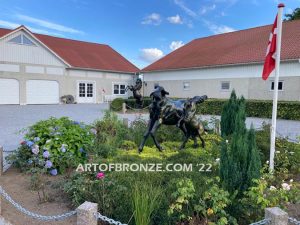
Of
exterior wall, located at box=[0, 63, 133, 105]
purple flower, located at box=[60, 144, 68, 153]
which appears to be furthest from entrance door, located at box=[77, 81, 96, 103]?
purple flower, located at box=[60, 144, 68, 153]

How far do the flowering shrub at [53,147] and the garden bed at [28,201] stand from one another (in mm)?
255

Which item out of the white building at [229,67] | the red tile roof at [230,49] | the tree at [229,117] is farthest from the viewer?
the red tile roof at [230,49]

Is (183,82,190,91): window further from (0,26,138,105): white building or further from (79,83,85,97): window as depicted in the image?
(79,83,85,97): window

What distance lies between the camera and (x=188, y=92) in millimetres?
21375

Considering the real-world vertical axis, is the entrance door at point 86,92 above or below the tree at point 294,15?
below

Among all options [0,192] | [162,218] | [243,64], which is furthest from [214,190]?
[243,64]

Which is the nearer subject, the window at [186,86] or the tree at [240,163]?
the tree at [240,163]

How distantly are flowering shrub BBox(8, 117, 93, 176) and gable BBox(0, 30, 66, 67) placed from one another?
18460 millimetres

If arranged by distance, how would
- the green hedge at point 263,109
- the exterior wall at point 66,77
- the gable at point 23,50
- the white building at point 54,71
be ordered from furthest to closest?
the exterior wall at point 66,77
the white building at point 54,71
the gable at point 23,50
the green hedge at point 263,109

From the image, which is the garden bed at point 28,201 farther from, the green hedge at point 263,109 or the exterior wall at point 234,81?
the exterior wall at point 234,81

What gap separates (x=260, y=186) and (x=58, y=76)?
22882 millimetres

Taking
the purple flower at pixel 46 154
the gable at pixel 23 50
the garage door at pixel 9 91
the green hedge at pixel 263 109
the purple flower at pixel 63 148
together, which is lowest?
the purple flower at pixel 46 154

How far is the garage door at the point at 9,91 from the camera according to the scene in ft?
65.8

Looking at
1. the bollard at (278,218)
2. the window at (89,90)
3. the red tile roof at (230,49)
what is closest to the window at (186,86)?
the red tile roof at (230,49)
